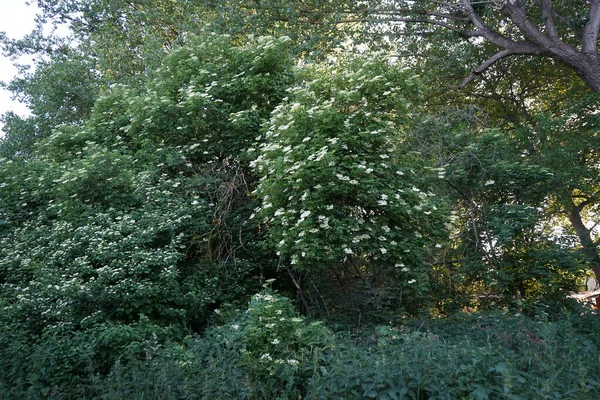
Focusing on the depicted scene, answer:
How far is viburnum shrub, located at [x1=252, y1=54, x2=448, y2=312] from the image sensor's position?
6.67 metres

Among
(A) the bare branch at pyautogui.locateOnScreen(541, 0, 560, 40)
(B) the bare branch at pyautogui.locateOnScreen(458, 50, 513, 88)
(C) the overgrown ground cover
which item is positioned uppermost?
(A) the bare branch at pyautogui.locateOnScreen(541, 0, 560, 40)

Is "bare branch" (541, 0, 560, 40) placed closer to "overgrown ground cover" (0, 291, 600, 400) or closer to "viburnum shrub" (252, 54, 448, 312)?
"viburnum shrub" (252, 54, 448, 312)

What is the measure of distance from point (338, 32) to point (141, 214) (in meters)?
6.54

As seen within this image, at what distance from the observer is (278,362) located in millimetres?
4793

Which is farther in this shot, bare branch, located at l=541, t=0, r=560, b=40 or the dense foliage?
bare branch, located at l=541, t=0, r=560, b=40

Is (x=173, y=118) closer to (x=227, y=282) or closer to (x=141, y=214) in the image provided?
(x=141, y=214)

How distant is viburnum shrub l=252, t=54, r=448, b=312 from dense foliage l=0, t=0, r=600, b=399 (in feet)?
0.11

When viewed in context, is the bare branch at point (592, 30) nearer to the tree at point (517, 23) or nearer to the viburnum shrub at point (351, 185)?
the tree at point (517, 23)

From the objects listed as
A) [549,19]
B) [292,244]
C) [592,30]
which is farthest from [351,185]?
[592,30]

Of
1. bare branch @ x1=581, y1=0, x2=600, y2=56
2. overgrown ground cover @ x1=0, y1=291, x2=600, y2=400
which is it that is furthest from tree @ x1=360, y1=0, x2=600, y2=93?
overgrown ground cover @ x1=0, y1=291, x2=600, y2=400

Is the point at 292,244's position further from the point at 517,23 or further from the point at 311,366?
the point at 517,23

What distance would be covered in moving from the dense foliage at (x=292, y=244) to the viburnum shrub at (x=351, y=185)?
0.03 m

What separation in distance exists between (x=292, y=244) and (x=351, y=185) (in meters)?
0.99

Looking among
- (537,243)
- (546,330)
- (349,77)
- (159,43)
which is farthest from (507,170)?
(159,43)
